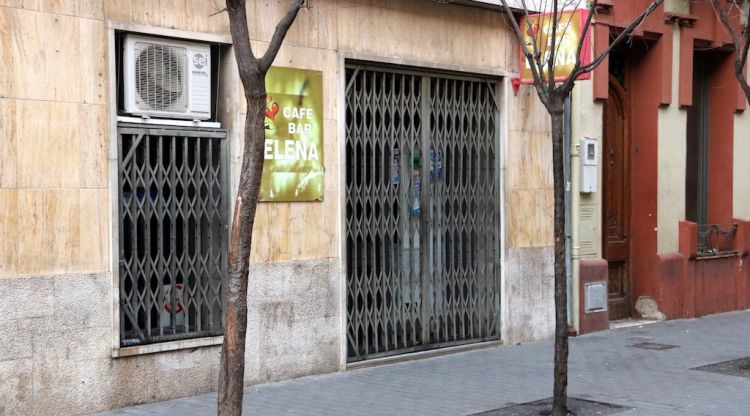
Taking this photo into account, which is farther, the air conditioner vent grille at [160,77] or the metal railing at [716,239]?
the metal railing at [716,239]

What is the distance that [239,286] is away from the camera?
649 centimetres

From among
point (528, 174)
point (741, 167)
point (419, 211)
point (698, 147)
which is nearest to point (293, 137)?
point (419, 211)

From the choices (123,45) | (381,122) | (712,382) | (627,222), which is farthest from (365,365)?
(627,222)

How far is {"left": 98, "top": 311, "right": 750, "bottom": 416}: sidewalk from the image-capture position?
9312mm

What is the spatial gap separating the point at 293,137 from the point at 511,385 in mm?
3210

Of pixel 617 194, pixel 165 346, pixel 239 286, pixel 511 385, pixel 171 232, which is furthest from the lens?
pixel 617 194

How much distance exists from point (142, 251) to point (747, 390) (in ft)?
18.9

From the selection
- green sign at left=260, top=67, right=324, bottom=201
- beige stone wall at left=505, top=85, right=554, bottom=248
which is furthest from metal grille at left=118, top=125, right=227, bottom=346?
beige stone wall at left=505, top=85, right=554, bottom=248

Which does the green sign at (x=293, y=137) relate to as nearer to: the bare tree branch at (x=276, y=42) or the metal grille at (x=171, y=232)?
the metal grille at (x=171, y=232)

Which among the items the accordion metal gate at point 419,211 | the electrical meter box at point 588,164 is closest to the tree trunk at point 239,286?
the accordion metal gate at point 419,211

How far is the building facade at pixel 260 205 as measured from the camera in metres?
8.67

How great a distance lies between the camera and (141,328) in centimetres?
948

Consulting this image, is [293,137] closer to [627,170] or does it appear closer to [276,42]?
[276,42]

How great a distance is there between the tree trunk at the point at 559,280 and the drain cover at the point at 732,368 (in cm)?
304
